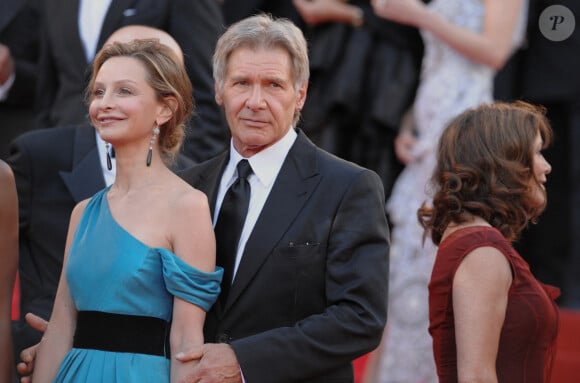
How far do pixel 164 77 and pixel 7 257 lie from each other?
28.8 inches

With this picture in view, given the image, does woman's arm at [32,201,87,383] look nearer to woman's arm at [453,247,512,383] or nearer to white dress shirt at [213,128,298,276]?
white dress shirt at [213,128,298,276]

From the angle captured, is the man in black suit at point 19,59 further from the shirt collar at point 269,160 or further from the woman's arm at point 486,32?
the shirt collar at point 269,160

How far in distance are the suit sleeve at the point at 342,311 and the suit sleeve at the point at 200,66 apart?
1.63 meters

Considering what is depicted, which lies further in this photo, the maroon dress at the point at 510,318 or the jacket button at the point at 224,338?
the maroon dress at the point at 510,318

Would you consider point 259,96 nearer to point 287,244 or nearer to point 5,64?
point 287,244

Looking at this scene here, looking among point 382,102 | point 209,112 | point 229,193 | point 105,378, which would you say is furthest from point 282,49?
point 382,102

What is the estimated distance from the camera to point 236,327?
10.8ft

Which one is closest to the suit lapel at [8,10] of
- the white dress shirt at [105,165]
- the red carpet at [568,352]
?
the white dress shirt at [105,165]

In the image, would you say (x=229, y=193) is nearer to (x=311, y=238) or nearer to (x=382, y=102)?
(x=311, y=238)

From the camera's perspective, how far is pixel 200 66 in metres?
4.94

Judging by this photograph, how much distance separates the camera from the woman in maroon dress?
336cm

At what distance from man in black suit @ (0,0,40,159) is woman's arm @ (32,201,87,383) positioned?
2.65 meters

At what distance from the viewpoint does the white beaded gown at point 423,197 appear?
532 centimetres

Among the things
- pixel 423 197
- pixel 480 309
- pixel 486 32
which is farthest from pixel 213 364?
pixel 486 32
